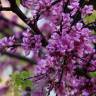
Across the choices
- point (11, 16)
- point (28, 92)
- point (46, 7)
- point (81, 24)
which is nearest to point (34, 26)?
point (46, 7)

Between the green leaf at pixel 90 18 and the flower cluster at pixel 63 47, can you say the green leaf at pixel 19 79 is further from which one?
the green leaf at pixel 90 18

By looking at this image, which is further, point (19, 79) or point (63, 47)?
point (19, 79)

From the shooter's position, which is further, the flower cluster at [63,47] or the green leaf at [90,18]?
the green leaf at [90,18]

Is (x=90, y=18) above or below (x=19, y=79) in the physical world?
above

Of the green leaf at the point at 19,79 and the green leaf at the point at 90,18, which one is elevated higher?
the green leaf at the point at 90,18

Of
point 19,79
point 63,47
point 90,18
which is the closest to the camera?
point 63,47

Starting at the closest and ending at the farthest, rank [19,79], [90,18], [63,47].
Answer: [63,47]
[90,18]
[19,79]

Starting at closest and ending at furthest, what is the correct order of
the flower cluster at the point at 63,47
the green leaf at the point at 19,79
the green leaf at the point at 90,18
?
the flower cluster at the point at 63,47, the green leaf at the point at 90,18, the green leaf at the point at 19,79

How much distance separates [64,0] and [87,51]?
0.20 meters

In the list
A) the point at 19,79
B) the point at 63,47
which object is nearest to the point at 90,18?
the point at 63,47

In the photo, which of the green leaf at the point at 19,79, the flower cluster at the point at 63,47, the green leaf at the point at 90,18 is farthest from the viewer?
the green leaf at the point at 19,79

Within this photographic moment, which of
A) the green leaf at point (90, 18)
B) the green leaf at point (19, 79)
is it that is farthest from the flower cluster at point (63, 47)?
the green leaf at point (19, 79)

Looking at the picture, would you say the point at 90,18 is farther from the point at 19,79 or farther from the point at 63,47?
the point at 19,79

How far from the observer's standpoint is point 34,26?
5.39ft
